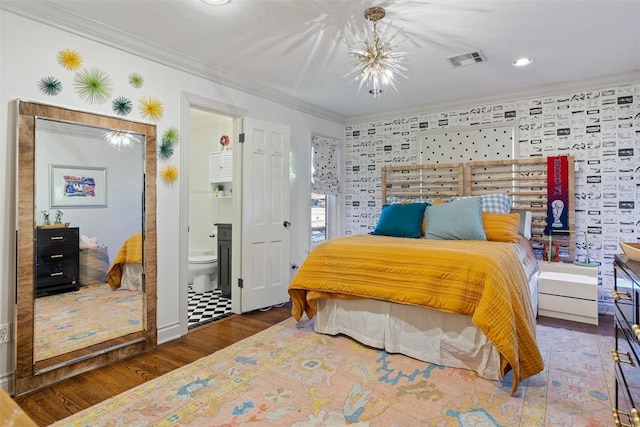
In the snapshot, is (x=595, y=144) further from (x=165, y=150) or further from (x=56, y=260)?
(x=56, y=260)

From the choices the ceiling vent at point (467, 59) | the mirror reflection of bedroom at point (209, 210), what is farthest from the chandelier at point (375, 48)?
the mirror reflection of bedroom at point (209, 210)

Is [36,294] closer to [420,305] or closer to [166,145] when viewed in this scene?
[166,145]

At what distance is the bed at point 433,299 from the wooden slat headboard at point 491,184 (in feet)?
2.15

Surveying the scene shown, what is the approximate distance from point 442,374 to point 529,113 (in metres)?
3.23

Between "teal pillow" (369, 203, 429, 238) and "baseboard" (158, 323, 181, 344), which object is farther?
"teal pillow" (369, 203, 429, 238)

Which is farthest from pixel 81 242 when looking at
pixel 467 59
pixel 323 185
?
pixel 467 59

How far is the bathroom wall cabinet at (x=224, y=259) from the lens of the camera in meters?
4.32

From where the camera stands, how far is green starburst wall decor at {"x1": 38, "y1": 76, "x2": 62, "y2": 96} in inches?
89.1

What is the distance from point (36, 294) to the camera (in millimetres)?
2232

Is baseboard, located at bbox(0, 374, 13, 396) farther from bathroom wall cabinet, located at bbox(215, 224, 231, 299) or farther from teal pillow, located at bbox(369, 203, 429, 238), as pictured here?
teal pillow, located at bbox(369, 203, 429, 238)

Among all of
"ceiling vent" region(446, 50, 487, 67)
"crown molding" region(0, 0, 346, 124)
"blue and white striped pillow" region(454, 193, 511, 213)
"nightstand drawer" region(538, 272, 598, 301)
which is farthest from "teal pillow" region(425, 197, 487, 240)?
"crown molding" region(0, 0, 346, 124)

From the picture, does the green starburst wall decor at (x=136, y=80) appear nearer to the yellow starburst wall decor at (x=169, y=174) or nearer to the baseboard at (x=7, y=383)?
the yellow starburst wall decor at (x=169, y=174)

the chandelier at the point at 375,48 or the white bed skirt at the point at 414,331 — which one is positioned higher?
the chandelier at the point at 375,48

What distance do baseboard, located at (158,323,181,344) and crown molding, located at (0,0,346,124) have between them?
2243mm
